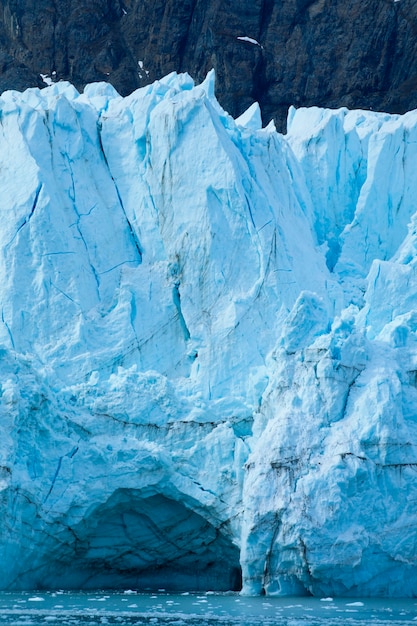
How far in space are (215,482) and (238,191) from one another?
13.9ft

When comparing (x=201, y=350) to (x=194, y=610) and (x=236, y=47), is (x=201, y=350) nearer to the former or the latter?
(x=194, y=610)

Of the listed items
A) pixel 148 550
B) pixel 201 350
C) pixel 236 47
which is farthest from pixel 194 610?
pixel 236 47

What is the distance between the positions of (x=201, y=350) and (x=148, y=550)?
9.04 ft

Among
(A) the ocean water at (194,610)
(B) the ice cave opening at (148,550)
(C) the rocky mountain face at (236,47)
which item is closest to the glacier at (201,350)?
(B) the ice cave opening at (148,550)

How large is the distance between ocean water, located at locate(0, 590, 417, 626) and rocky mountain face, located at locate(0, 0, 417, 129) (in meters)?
14.1

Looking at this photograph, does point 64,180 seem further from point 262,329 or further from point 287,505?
point 287,505

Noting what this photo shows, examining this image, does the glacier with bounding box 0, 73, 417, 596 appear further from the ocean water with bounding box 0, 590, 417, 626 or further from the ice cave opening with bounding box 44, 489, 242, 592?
the ocean water with bounding box 0, 590, 417, 626

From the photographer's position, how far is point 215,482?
21234mm

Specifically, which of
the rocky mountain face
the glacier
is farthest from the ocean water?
the rocky mountain face

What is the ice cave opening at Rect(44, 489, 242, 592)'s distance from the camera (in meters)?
21.4

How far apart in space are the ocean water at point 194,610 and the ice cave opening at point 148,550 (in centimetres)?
74

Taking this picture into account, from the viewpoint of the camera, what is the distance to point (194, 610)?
751 inches

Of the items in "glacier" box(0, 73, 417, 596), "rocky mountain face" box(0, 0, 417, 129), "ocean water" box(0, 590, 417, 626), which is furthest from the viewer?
"rocky mountain face" box(0, 0, 417, 129)

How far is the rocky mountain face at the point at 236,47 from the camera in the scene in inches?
1271
